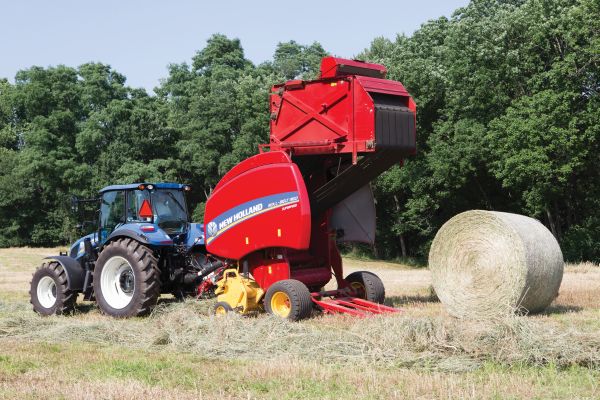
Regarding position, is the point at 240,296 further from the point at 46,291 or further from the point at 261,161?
the point at 46,291

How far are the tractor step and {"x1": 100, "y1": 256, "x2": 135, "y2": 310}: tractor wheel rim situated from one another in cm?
322

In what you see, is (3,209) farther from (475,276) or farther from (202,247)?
(475,276)

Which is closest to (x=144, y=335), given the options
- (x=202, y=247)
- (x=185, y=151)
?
(x=202, y=247)

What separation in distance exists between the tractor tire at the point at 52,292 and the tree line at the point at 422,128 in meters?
20.2

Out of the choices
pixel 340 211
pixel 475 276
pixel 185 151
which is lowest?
pixel 475 276

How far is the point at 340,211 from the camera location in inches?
488

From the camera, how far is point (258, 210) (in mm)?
11406

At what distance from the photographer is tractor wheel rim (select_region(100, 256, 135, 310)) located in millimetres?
12461

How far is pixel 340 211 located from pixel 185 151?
107ft

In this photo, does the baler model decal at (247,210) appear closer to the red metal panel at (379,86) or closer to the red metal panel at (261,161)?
the red metal panel at (261,161)

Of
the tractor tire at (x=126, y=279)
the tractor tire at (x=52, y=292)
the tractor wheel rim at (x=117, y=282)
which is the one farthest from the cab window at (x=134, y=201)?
the tractor tire at (x=52, y=292)

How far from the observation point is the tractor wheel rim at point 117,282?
12.5 metres

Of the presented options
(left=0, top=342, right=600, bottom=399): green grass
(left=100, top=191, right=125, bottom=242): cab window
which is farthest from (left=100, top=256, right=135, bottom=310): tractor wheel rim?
(left=0, top=342, right=600, bottom=399): green grass

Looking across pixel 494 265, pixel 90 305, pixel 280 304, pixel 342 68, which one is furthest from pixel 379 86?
pixel 90 305
